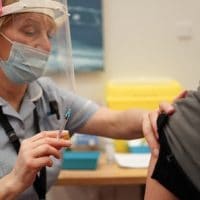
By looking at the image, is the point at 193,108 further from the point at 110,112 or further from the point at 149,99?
the point at 149,99

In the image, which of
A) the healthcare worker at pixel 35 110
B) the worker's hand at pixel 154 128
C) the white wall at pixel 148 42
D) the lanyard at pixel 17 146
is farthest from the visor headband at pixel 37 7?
the white wall at pixel 148 42

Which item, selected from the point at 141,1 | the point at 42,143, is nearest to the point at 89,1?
the point at 141,1

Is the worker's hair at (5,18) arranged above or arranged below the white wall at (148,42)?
above

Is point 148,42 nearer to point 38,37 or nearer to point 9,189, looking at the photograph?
point 38,37

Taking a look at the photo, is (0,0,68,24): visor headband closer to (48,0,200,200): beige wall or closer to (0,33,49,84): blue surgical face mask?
(0,33,49,84): blue surgical face mask

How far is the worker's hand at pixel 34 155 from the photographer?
108 centimetres

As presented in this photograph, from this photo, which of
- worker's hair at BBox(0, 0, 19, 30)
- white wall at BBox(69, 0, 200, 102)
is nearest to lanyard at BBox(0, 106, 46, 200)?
worker's hair at BBox(0, 0, 19, 30)

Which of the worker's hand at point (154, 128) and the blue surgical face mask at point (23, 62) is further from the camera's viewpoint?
the blue surgical face mask at point (23, 62)

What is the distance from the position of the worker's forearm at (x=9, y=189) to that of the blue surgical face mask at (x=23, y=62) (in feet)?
1.16

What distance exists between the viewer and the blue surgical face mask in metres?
1.27

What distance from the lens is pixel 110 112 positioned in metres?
1.53

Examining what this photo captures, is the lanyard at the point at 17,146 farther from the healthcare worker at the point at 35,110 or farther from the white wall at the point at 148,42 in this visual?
the white wall at the point at 148,42

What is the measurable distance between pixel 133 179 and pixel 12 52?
2.84 ft

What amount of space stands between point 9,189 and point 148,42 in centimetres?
142
